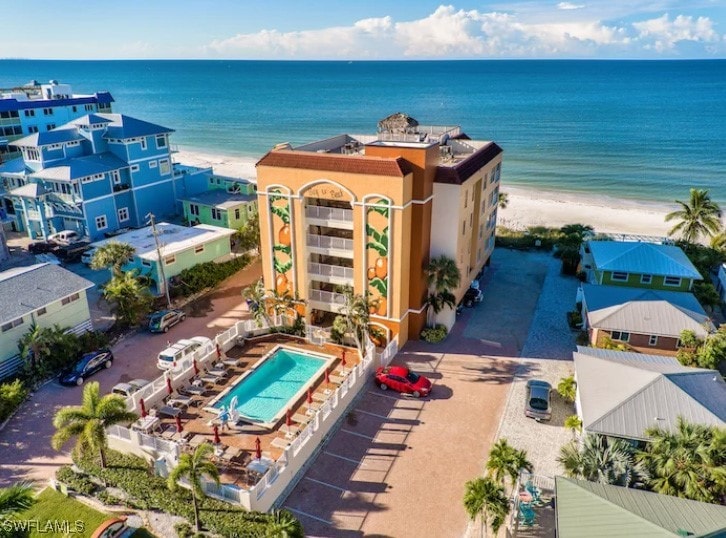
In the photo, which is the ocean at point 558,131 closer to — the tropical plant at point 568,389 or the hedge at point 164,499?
the tropical plant at point 568,389

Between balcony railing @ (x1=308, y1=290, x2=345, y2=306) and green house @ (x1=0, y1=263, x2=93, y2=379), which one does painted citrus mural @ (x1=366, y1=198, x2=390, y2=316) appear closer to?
balcony railing @ (x1=308, y1=290, x2=345, y2=306)

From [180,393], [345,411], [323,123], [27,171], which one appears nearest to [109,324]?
[180,393]

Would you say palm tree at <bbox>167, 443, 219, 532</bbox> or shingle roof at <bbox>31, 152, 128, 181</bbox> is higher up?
shingle roof at <bbox>31, 152, 128, 181</bbox>

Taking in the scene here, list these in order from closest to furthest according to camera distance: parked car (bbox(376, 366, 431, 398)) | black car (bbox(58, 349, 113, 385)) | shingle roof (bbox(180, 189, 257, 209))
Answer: parked car (bbox(376, 366, 431, 398))
black car (bbox(58, 349, 113, 385))
shingle roof (bbox(180, 189, 257, 209))

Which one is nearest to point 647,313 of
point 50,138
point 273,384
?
point 273,384

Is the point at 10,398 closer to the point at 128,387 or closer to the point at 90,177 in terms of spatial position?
the point at 128,387

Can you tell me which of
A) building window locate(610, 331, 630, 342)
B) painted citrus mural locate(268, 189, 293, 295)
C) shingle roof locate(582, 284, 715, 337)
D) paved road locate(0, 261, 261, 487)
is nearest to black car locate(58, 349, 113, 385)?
paved road locate(0, 261, 261, 487)
